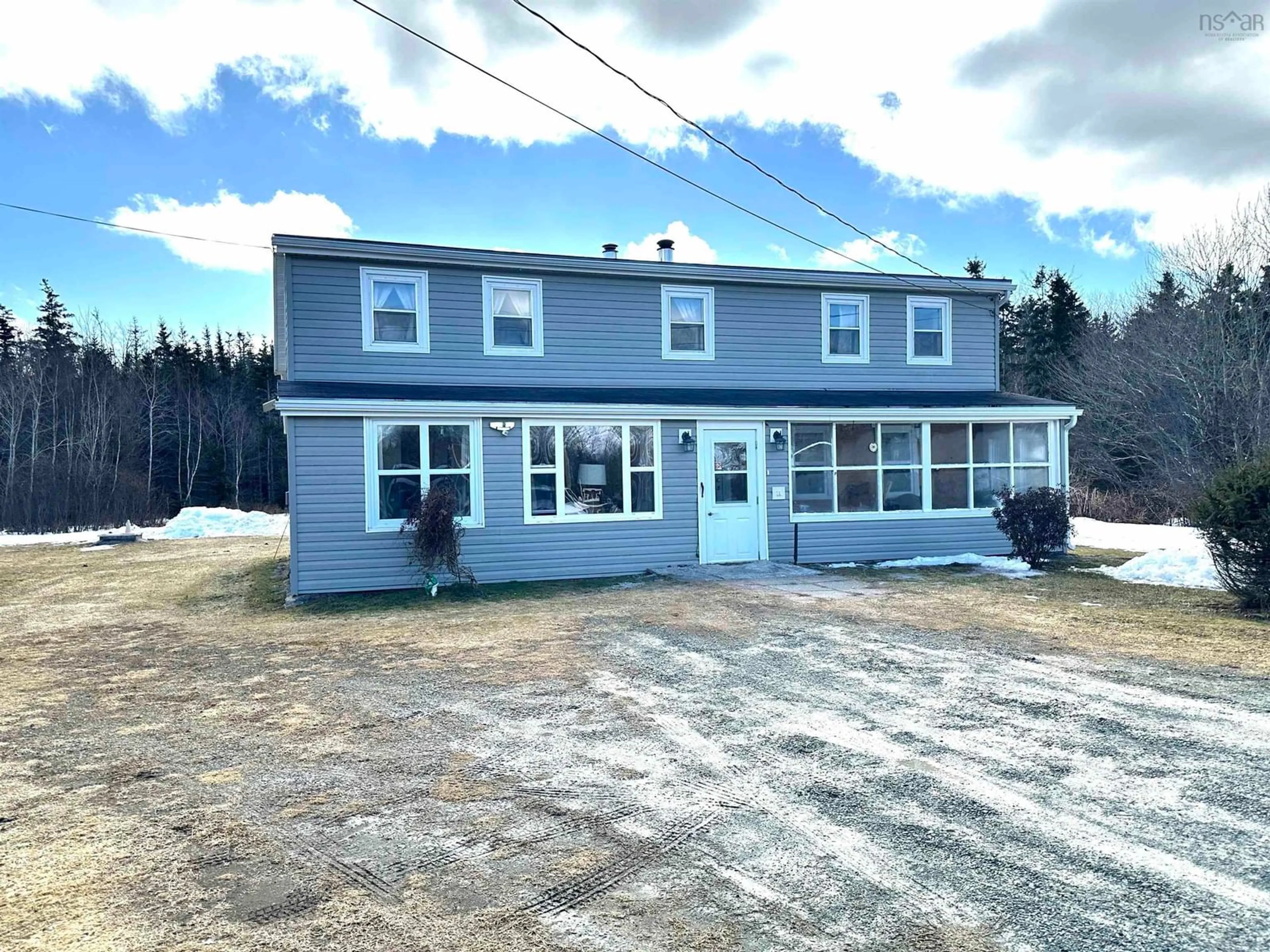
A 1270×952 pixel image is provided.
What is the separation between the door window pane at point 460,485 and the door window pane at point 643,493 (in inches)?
99.9

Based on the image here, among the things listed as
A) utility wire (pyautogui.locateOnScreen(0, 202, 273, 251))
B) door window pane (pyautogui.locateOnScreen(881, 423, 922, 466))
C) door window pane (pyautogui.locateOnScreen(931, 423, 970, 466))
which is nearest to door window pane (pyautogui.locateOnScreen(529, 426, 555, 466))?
utility wire (pyautogui.locateOnScreen(0, 202, 273, 251))

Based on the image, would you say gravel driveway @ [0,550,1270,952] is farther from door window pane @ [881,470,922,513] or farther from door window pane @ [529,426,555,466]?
door window pane @ [881,470,922,513]

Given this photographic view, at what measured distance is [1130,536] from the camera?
54.7 ft

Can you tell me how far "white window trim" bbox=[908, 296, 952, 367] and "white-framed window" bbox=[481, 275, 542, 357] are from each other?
717 cm

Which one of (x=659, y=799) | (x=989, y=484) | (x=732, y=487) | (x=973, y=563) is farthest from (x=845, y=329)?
(x=659, y=799)

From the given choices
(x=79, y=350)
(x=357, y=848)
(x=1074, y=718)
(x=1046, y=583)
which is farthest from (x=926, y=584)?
(x=79, y=350)

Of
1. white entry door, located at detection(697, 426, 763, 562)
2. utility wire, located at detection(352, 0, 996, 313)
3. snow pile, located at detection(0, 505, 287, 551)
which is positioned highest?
utility wire, located at detection(352, 0, 996, 313)

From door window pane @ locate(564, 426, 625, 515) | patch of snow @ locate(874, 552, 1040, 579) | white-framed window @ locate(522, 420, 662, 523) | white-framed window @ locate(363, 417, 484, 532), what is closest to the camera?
white-framed window @ locate(363, 417, 484, 532)

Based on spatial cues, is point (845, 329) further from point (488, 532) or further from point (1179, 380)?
point (1179, 380)

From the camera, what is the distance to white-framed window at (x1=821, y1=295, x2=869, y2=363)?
14883 millimetres

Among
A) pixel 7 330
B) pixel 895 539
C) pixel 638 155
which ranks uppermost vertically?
pixel 7 330

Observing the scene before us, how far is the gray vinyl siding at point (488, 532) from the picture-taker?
1091 cm

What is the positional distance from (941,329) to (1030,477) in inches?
130

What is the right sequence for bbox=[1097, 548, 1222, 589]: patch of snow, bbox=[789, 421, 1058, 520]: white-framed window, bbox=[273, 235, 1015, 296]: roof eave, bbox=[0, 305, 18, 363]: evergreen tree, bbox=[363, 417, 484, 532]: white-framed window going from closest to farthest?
bbox=[1097, 548, 1222, 589]: patch of snow < bbox=[363, 417, 484, 532]: white-framed window < bbox=[273, 235, 1015, 296]: roof eave < bbox=[789, 421, 1058, 520]: white-framed window < bbox=[0, 305, 18, 363]: evergreen tree
